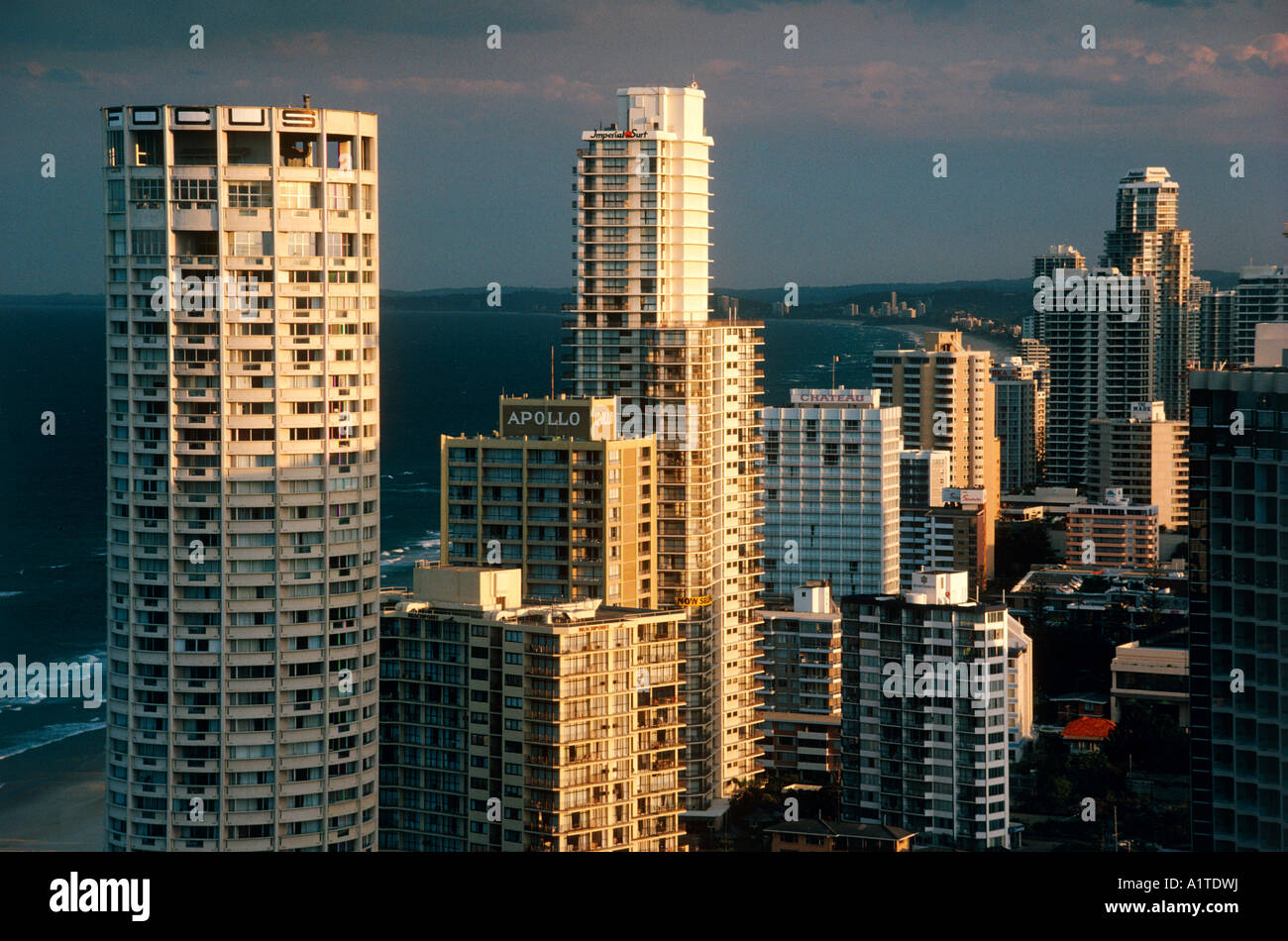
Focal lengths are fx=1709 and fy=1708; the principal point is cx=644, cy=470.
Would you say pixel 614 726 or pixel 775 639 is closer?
pixel 614 726

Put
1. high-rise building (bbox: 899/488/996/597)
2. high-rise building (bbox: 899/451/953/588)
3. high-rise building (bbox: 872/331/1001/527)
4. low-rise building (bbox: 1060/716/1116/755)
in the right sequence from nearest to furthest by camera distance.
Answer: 1. low-rise building (bbox: 1060/716/1116/755)
2. high-rise building (bbox: 899/488/996/597)
3. high-rise building (bbox: 899/451/953/588)
4. high-rise building (bbox: 872/331/1001/527)

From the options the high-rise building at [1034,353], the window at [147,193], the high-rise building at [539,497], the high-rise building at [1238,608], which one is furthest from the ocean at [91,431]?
the high-rise building at [1238,608]

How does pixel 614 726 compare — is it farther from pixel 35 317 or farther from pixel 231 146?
pixel 35 317

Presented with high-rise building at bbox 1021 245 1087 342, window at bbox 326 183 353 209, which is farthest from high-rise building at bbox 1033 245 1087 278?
window at bbox 326 183 353 209

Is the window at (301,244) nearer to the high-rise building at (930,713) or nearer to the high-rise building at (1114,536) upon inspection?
the high-rise building at (930,713)

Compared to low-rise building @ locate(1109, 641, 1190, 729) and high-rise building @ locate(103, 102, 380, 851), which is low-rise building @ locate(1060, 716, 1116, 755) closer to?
low-rise building @ locate(1109, 641, 1190, 729)
